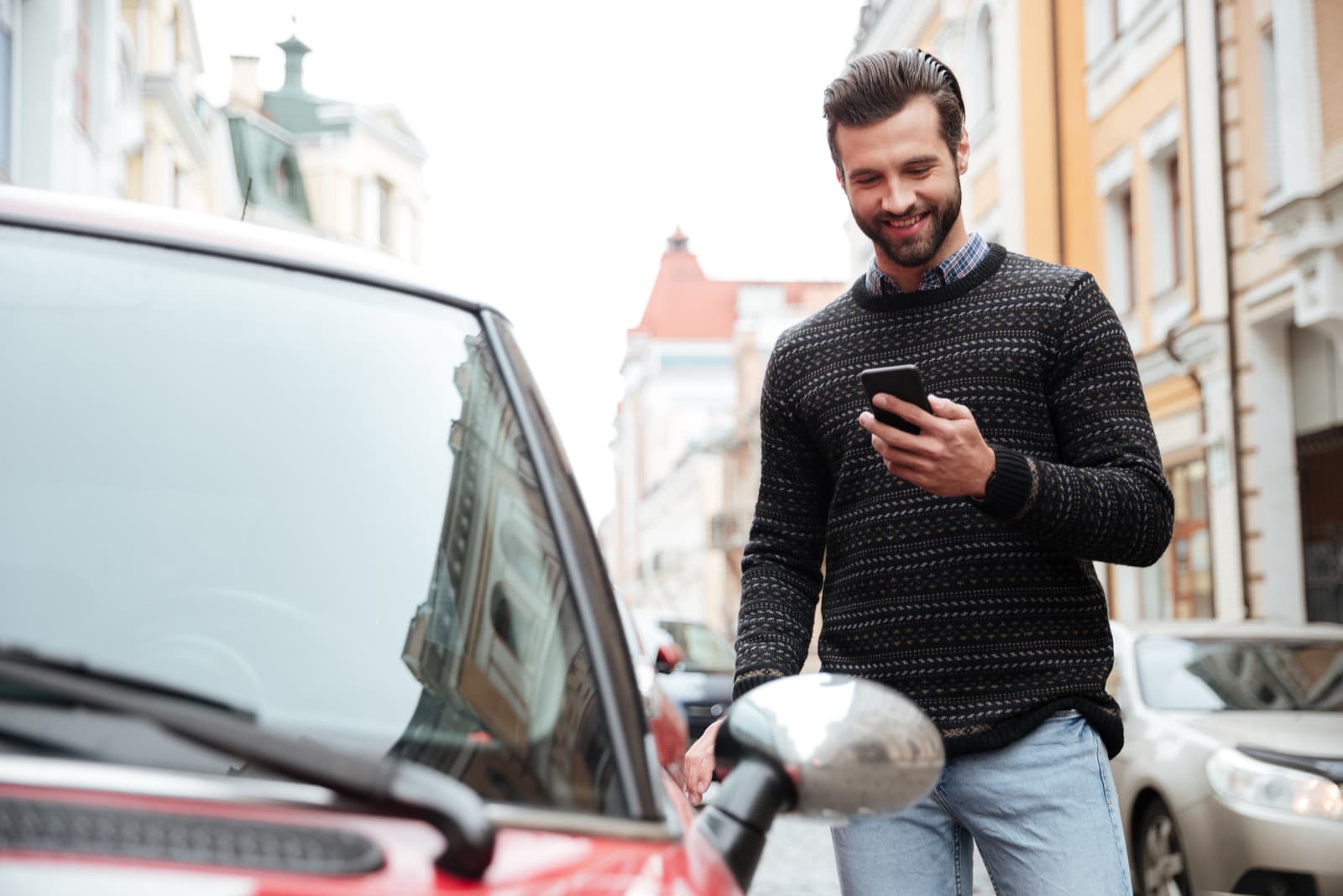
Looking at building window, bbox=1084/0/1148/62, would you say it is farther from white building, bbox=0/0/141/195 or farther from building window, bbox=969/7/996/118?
white building, bbox=0/0/141/195

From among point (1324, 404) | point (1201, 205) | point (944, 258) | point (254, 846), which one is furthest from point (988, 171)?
point (254, 846)

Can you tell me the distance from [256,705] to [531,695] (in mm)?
255

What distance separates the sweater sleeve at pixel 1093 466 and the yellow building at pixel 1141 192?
37.7 feet

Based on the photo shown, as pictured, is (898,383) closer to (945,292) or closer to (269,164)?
(945,292)

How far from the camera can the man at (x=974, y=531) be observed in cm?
247

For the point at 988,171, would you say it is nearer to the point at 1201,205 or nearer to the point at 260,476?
the point at 1201,205

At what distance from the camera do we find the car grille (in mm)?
1204

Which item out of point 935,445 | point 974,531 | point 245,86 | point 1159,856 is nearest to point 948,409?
point 935,445

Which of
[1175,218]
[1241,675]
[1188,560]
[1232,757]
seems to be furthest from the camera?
[1175,218]

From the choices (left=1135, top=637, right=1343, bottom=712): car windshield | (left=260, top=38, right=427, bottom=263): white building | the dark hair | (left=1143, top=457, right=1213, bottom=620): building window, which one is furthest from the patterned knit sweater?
(left=260, top=38, right=427, bottom=263): white building

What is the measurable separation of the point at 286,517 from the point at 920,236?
3.93 ft

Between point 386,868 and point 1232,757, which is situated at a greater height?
point 386,868

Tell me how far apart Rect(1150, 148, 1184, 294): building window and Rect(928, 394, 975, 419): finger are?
16.6m

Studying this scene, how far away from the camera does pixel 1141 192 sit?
1872 cm
